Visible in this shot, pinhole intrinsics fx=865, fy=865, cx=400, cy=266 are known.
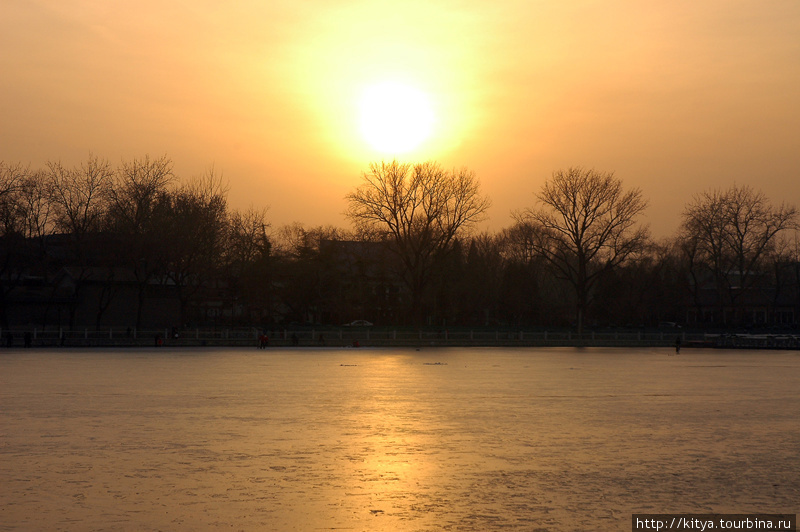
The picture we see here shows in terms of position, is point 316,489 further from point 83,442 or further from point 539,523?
point 83,442

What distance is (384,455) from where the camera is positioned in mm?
12859

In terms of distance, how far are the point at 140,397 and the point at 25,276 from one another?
60959mm

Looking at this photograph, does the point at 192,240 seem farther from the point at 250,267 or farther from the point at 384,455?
the point at 384,455

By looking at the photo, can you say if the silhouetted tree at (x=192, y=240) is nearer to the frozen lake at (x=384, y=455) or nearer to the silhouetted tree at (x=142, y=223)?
the silhouetted tree at (x=142, y=223)

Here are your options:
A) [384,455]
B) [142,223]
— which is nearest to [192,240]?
[142,223]

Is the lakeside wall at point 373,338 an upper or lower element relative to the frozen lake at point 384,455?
upper

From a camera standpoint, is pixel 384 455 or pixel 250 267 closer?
pixel 384 455

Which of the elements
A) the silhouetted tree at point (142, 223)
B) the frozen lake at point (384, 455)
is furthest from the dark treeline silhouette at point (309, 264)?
the frozen lake at point (384, 455)

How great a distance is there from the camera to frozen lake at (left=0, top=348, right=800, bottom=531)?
9.16 m

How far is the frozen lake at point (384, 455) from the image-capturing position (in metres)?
9.16

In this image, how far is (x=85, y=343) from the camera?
59.2 m

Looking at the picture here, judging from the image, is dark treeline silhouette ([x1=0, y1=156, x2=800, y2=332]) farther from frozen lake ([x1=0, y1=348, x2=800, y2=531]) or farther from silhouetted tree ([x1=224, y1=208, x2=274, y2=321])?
frozen lake ([x1=0, y1=348, x2=800, y2=531])

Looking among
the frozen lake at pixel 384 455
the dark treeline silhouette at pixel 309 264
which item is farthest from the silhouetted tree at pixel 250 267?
the frozen lake at pixel 384 455

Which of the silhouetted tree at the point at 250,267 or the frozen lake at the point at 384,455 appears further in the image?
the silhouetted tree at the point at 250,267
